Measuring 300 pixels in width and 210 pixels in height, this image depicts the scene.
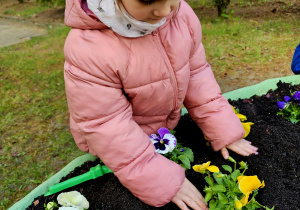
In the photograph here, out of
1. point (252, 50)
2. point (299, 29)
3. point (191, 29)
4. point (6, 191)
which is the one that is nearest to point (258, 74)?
point (252, 50)

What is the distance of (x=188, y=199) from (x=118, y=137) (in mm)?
429

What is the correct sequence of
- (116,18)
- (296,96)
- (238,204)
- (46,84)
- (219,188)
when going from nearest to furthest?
1. (116,18)
2. (238,204)
3. (219,188)
4. (296,96)
5. (46,84)

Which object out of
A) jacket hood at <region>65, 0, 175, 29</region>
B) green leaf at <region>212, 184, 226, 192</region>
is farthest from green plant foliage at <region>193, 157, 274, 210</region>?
jacket hood at <region>65, 0, 175, 29</region>

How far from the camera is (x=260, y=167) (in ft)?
4.93

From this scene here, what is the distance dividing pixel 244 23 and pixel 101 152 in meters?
3.70

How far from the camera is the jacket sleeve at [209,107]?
152 cm

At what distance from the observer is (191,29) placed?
1444 millimetres

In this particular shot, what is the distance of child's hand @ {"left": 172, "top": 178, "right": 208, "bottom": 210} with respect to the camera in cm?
133

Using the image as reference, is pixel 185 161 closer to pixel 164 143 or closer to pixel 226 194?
pixel 164 143

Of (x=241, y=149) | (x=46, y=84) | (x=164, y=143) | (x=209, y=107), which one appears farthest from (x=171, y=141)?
(x=46, y=84)

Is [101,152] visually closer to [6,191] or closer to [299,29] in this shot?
[6,191]

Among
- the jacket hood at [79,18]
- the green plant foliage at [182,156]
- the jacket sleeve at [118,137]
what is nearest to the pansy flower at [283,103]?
the green plant foliage at [182,156]

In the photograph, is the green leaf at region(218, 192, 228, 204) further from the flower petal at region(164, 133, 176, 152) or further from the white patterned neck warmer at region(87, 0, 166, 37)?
the white patterned neck warmer at region(87, 0, 166, 37)

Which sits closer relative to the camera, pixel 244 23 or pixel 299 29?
pixel 299 29
